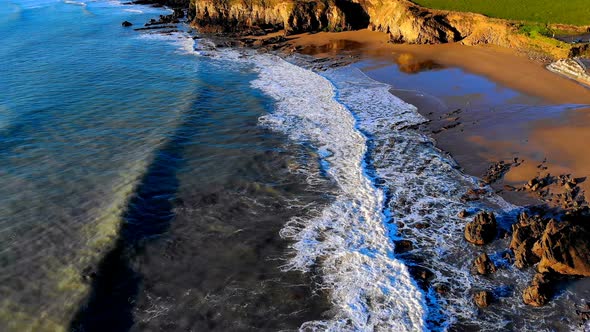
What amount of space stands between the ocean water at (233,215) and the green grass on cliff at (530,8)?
13.2 meters

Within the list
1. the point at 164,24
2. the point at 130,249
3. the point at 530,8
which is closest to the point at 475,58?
the point at 530,8

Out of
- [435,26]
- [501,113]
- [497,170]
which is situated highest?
[435,26]

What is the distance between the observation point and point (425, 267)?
11.3m

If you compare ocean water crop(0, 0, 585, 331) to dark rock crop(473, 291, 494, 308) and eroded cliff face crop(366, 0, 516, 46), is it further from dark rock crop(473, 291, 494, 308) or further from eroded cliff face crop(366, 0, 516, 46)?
eroded cliff face crop(366, 0, 516, 46)

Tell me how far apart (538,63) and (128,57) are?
29810mm

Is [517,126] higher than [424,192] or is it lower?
higher

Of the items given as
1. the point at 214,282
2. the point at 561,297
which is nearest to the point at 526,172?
the point at 561,297

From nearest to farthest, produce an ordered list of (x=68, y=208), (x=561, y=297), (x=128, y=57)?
1. (x=561, y=297)
2. (x=68, y=208)
3. (x=128, y=57)

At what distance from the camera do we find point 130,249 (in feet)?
41.2

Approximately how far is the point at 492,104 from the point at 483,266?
12889mm

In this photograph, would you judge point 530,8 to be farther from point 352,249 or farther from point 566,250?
point 352,249

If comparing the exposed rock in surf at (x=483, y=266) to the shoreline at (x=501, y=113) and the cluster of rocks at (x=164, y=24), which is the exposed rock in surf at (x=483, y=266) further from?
the cluster of rocks at (x=164, y=24)

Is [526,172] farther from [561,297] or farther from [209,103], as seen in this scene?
[209,103]

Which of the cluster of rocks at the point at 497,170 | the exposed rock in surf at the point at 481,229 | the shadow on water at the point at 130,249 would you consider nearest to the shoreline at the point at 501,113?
the cluster of rocks at the point at 497,170
